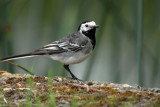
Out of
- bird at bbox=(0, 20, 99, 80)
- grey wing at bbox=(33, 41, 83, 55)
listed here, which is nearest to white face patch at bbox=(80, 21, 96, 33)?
bird at bbox=(0, 20, 99, 80)

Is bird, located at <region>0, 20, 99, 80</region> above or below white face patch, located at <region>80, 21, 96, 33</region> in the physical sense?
below

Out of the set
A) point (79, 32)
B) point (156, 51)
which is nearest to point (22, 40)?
point (79, 32)

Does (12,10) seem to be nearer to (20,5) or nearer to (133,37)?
(20,5)

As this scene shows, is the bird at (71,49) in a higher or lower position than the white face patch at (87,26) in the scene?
lower

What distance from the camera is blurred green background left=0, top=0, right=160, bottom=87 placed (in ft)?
17.9

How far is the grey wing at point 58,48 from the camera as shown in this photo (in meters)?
5.40

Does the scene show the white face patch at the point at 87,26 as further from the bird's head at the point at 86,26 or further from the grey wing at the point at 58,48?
the grey wing at the point at 58,48

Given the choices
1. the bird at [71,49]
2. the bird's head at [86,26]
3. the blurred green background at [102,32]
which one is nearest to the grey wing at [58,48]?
the bird at [71,49]

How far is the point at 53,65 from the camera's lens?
579cm

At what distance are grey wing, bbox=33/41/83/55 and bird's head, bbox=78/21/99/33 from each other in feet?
1.43

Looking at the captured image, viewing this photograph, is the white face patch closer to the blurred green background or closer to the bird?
the bird

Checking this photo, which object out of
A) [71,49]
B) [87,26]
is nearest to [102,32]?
[87,26]

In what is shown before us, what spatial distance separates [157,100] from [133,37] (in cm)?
271

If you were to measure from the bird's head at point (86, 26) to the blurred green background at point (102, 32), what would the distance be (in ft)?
0.47
